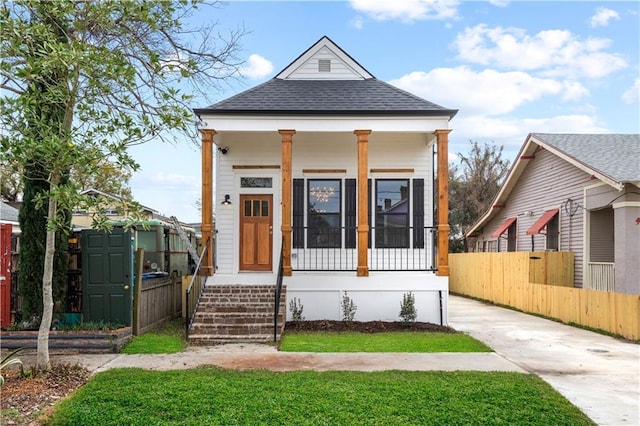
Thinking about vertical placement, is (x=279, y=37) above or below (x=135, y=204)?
above

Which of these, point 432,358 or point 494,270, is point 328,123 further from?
point 494,270

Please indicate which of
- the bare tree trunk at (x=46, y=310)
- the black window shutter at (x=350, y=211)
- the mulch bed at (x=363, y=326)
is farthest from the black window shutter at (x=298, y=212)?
the bare tree trunk at (x=46, y=310)

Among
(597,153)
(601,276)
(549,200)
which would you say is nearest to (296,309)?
(601,276)

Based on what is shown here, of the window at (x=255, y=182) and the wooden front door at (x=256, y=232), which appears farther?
the window at (x=255, y=182)

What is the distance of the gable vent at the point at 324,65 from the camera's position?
538 inches

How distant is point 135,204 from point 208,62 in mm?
6276

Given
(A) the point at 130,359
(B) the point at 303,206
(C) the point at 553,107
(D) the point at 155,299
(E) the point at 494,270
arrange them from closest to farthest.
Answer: (A) the point at 130,359, (D) the point at 155,299, (B) the point at 303,206, (E) the point at 494,270, (C) the point at 553,107

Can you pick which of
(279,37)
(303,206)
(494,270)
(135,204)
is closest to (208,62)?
(279,37)

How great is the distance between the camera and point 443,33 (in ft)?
46.5

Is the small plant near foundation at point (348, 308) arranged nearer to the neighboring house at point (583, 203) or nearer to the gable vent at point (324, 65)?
the gable vent at point (324, 65)

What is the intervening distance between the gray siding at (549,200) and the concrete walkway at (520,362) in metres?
6.51

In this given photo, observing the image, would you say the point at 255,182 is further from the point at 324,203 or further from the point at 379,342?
the point at 379,342

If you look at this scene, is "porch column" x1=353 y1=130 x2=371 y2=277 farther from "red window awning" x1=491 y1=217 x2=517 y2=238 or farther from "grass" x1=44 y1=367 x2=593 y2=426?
"red window awning" x1=491 y1=217 x2=517 y2=238

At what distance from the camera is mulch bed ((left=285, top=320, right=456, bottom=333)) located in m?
10.5
